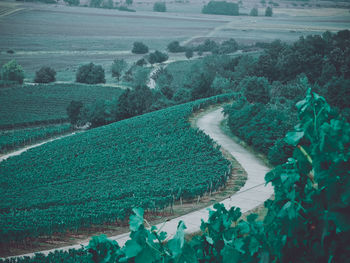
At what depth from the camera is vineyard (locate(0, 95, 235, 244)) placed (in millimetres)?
19297

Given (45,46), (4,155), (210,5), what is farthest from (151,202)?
(210,5)

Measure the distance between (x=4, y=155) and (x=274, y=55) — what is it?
4308 cm

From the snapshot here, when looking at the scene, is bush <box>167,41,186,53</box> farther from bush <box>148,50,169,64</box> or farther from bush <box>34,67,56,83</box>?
bush <box>34,67,56,83</box>

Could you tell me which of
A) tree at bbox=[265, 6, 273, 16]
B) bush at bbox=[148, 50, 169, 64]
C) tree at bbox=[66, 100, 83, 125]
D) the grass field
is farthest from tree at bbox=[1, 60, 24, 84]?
tree at bbox=[265, 6, 273, 16]

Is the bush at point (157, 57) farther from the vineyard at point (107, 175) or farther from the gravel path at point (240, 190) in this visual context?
the gravel path at point (240, 190)

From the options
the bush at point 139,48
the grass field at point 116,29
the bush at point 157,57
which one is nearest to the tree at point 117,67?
the grass field at point 116,29

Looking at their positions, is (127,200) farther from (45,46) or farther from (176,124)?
(45,46)

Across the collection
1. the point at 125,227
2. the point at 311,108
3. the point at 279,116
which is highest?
the point at 311,108

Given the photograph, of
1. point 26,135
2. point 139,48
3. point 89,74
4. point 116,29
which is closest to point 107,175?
point 26,135

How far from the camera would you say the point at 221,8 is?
93.2 metres

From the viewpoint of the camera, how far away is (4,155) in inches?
1534

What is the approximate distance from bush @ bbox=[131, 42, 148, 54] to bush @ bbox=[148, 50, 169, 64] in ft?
12.4

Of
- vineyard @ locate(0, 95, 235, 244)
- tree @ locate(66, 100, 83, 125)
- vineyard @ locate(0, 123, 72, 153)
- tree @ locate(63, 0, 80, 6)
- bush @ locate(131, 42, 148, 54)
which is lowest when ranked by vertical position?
vineyard @ locate(0, 123, 72, 153)

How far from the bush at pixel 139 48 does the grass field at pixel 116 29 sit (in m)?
1.39
